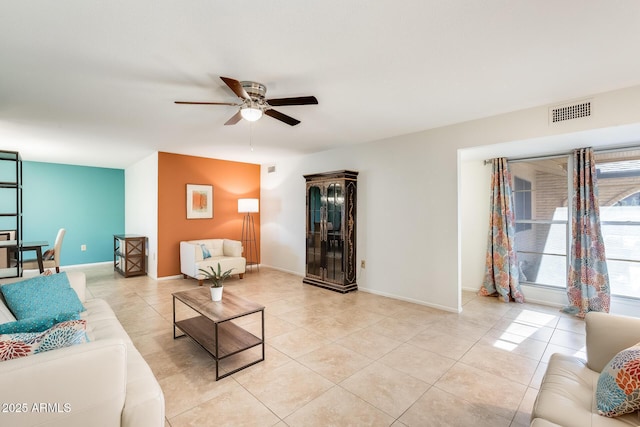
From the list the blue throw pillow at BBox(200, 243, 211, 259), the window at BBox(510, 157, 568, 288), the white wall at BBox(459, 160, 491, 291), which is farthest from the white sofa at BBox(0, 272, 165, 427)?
the window at BBox(510, 157, 568, 288)

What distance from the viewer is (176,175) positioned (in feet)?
18.3

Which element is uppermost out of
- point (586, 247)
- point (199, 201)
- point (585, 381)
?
point (199, 201)

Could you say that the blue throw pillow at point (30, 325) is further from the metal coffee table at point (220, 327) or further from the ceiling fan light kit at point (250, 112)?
the ceiling fan light kit at point (250, 112)

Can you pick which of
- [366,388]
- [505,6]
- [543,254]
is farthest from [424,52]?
[543,254]

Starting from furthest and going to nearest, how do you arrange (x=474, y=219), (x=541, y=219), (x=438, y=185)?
1. (x=474, y=219)
2. (x=541, y=219)
3. (x=438, y=185)

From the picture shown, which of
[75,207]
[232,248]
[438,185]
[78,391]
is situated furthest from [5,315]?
[75,207]

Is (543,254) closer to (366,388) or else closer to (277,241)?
(366,388)

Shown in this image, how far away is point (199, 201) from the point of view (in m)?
5.87

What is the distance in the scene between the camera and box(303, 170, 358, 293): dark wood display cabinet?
15.5 ft

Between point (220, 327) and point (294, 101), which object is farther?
point (220, 327)

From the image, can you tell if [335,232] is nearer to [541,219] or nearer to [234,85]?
[541,219]

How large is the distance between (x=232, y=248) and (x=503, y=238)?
4716 millimetres

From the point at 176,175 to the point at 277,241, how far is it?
8.09 ft

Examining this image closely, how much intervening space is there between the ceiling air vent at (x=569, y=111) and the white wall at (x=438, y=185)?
0.06 metres
